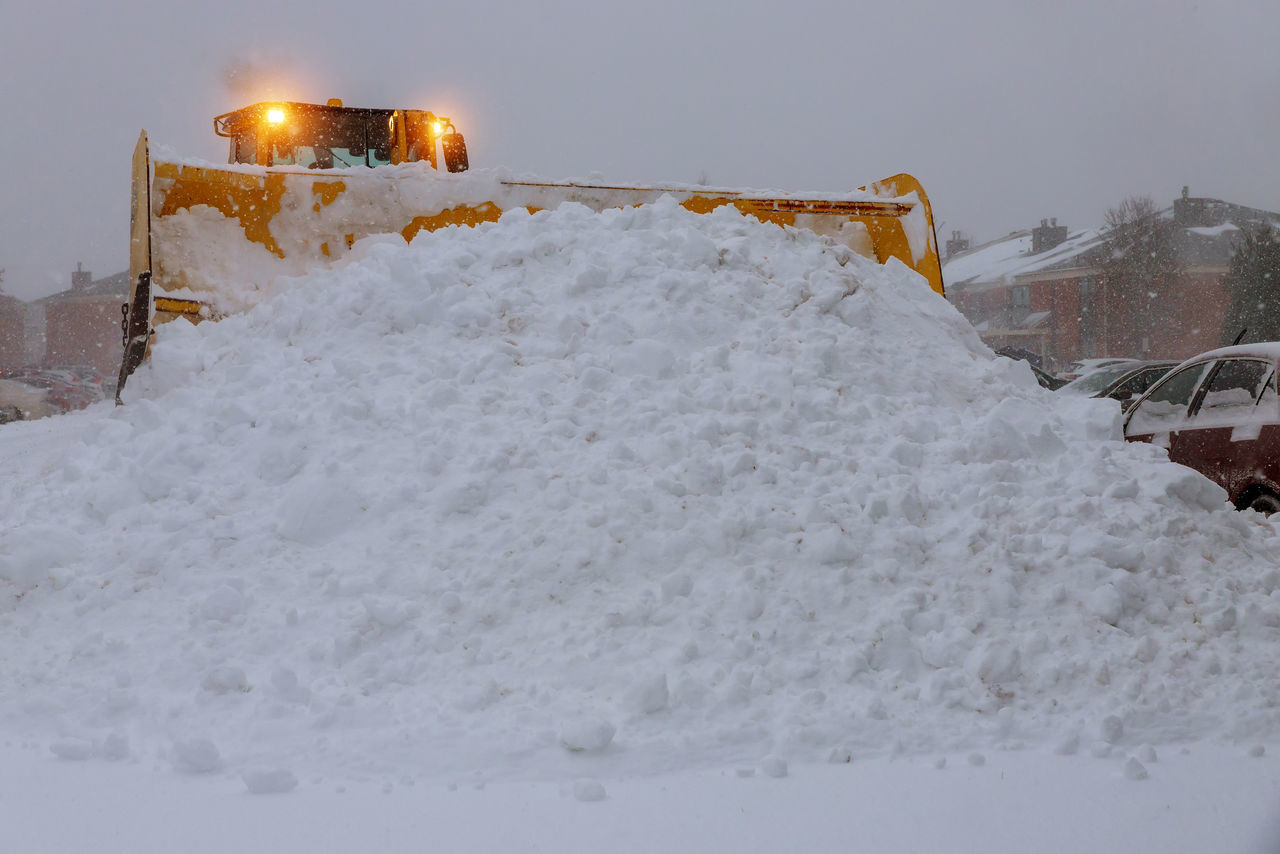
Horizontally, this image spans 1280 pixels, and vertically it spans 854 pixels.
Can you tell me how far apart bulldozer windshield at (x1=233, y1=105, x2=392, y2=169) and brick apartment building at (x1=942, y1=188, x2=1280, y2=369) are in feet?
85.9

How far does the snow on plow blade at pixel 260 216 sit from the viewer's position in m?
5.90

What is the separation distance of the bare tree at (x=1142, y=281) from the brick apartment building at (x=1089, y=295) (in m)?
0.07

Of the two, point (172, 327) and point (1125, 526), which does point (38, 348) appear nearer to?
point (172, 327)

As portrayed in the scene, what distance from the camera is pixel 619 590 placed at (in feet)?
11.6

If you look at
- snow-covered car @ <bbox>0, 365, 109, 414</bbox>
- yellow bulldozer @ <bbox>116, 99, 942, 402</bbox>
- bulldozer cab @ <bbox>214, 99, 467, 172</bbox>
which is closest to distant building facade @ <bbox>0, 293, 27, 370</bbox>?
Answer: snow-covered car @ <bbox>0, 365, 109, 414</bbox>

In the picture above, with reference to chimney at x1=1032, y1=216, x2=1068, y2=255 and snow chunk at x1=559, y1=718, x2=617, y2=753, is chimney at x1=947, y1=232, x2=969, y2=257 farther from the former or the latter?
snow chunk at x1=559, y1=718, x2=617, y2=753

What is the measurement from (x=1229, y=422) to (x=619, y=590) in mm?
4161

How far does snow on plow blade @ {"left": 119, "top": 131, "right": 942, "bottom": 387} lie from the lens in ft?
19.4

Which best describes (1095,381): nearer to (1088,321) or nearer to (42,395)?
(42,395)

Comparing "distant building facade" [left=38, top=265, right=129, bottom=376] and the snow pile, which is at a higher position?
"distant building facade" [left=38, top=265, right=129, bottom=376]

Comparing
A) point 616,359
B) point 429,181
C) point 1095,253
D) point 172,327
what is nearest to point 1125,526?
point 616,359

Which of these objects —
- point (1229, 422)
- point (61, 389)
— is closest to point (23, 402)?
point (61, 389)

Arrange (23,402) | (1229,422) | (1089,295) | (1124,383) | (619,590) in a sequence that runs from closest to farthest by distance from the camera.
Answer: (619,590), (1229,422), (1124,383), (23,402), (1089,295)

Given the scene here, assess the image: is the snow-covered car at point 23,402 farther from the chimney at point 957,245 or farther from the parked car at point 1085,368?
the chimney at point 957,245
